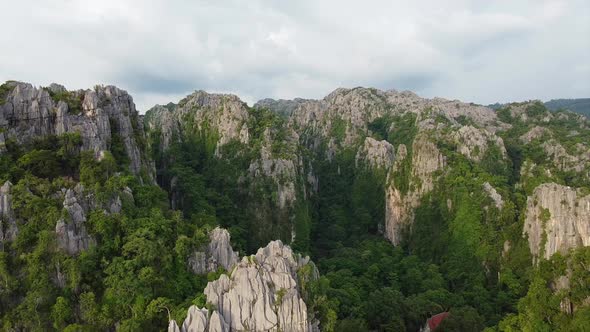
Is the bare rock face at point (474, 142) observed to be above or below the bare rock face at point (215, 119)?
below

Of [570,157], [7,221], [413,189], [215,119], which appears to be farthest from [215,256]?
[570,157]

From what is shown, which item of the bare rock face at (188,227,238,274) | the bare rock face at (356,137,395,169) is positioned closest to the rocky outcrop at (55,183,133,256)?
the bare rock face at (188,227,238,274)

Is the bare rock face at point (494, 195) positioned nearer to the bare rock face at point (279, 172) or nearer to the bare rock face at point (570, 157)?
the bare rock face at point (570, 157)

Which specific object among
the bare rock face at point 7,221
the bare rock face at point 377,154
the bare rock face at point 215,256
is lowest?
the bare rock face at point 215,256

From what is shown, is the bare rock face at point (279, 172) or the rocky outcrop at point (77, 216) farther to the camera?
the bare rock face at point (279, 172)

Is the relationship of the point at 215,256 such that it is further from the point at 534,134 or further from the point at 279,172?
the point at 534,134

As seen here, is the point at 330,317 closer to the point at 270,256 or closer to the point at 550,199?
the point at 270,256

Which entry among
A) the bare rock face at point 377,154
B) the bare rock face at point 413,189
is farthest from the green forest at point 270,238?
the bare rock face at point 377,154

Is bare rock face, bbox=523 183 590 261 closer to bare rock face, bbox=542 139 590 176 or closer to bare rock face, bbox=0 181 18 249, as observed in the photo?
bare rock face, bbox=542 139 590 176
